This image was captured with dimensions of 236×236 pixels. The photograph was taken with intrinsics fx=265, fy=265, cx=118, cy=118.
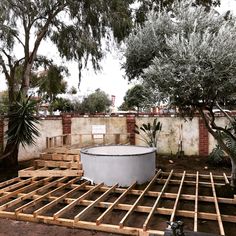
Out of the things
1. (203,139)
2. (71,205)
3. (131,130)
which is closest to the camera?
(71,205)

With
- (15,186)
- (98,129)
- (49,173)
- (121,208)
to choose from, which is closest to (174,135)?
(98,129)

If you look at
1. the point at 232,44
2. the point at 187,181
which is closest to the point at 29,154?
the point at 187,181

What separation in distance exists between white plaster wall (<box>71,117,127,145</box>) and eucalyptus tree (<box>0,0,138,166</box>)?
3036mm

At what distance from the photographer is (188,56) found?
11.4 ft

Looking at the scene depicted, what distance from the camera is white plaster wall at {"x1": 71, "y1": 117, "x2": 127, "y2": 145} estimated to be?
10.5 m

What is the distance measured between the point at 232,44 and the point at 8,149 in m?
6.67

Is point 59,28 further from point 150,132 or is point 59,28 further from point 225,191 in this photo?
point 225,191

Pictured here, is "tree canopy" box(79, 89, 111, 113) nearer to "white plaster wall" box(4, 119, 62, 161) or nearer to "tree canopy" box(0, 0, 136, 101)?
"white plaster wall" box(4, 119, 62, 161)

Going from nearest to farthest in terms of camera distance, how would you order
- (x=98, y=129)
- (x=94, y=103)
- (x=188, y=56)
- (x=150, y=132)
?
A: (x=188, y=56) → (x=150, y=132) → (x=98, y=129) → (x=94, y=103)

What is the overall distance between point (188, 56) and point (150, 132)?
6.62 meters

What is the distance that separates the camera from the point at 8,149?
782 cm

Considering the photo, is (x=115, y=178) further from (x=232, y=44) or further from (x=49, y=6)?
(x=49, y=6)

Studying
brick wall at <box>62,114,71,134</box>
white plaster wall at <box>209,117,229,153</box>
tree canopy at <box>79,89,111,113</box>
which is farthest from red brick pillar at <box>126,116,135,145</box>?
tree canopy at <box>79,89,111,113</box>

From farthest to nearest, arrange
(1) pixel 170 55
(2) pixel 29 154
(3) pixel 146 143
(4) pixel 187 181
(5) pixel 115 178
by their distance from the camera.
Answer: (3) pixel 146 143, (2) pixel 29 154, (4) pixel 187 181, (5) pixel 115 178, (1) pixel 170 55
